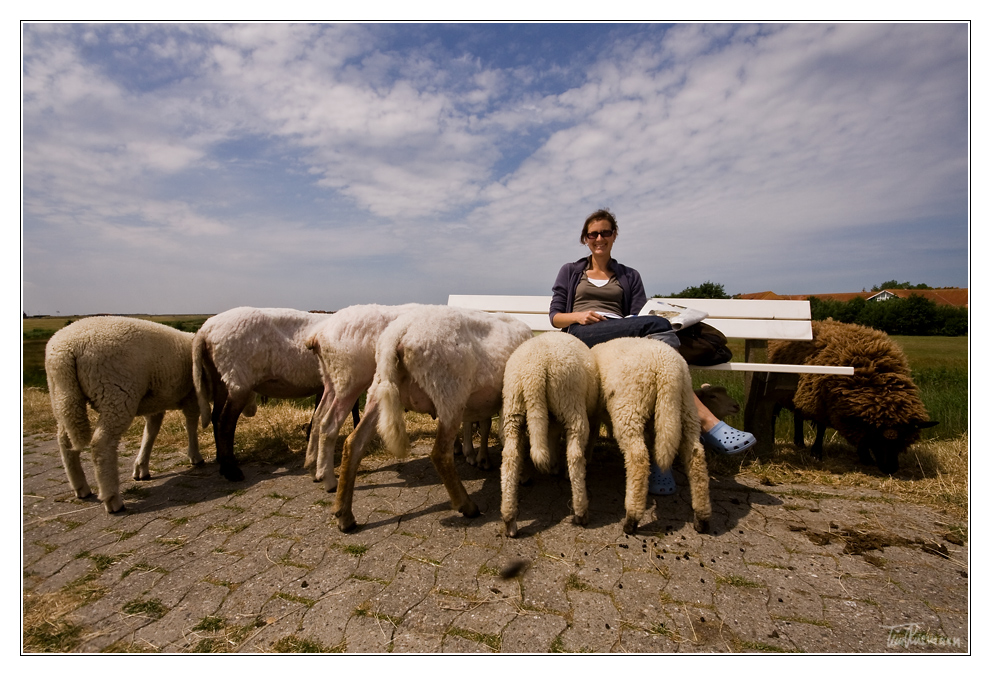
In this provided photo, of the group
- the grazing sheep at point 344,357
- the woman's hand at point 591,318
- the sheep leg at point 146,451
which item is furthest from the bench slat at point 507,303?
the sheep leg at point 146,451

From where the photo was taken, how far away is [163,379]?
3.89 m

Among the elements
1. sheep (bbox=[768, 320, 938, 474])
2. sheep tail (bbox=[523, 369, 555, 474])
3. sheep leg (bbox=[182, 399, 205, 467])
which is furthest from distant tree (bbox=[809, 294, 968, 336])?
sheep leg (bbox=[182, 399, 205, 467])

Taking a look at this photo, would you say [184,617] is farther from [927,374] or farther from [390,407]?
[927,374]

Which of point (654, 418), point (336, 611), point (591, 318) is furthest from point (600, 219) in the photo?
point (336, 611)

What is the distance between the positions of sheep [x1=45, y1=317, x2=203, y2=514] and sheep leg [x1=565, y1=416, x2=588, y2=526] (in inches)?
149

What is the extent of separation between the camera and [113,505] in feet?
11.0

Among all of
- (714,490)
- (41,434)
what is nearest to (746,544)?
(714,490)

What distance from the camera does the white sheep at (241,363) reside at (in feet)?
13.1

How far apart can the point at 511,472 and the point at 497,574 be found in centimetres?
65

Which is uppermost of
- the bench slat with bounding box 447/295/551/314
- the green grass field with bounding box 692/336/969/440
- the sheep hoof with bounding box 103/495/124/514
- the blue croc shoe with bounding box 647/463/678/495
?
the bench slat with bounding box 447/295/551/314

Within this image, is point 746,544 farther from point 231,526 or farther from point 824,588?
point 231,526

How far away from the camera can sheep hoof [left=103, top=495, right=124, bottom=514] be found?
3.33 m

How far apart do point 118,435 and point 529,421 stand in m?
3.58

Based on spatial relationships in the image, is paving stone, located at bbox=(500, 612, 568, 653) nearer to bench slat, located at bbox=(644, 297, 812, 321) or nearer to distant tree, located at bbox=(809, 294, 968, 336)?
bench slat, located at bbox=(644, 297, 812, 321)
